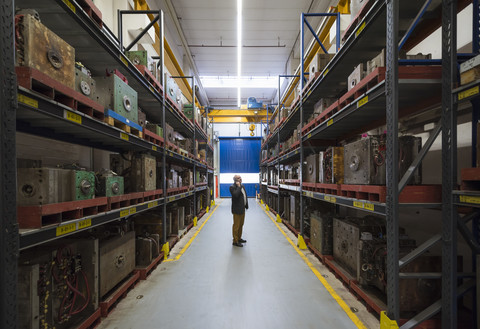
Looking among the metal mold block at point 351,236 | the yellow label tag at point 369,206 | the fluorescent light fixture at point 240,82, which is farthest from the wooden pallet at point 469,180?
the fluorescent light fixture at point 240,82

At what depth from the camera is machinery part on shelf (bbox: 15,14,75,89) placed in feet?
5.79

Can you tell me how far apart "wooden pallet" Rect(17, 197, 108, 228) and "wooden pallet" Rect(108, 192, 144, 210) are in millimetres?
232

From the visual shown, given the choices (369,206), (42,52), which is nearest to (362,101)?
(369,206)

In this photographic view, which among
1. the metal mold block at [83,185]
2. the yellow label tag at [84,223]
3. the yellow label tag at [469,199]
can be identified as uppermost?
the metal mold block at [83,185]

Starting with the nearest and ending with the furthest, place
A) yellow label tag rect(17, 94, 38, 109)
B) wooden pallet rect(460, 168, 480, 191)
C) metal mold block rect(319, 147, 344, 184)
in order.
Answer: yellow label tag rect(17, 94, 38, 109) < wooden pallet rect(460, 168, 480, 191) < metal mold block rect(319, 147, 344, 184)

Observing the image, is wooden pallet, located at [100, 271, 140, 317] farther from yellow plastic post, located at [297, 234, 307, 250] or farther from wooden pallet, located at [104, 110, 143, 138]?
yellow plastic post, located at [297, 234, 307, 250]

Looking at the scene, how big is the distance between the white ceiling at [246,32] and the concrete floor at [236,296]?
849cm

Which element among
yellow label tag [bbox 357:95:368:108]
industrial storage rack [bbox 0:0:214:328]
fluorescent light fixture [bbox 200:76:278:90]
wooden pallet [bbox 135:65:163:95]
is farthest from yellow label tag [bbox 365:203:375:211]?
fluorescent light fixture [bbox 200:76:278:90]

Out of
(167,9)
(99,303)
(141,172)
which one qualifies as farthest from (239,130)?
(99,303)

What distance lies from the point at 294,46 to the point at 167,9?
592 centimetres

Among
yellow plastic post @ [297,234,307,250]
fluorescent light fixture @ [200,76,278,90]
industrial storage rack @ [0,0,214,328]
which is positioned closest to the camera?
industrial storage rack @ [0,0,214,328]

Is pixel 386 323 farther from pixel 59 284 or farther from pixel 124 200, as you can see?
pixel 124 200

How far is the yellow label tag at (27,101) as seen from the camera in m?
1.63

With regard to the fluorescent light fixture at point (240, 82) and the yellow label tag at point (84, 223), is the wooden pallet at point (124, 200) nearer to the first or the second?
the yellow label tag at point (84, 223)
